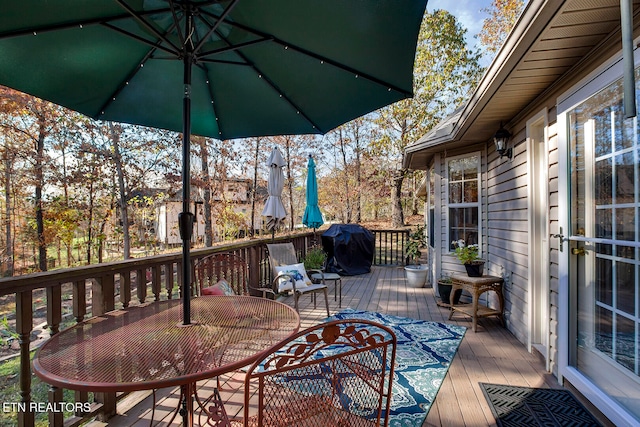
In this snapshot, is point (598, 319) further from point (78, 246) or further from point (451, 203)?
point (78, 246)

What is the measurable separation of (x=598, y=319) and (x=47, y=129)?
856cm

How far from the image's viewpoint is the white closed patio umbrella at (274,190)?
456 centimetres

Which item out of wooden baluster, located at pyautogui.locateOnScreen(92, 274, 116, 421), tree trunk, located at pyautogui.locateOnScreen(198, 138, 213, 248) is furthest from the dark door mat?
tree trunk, located at pyautogui.locateOnScreen(198, 138, 213, 248)

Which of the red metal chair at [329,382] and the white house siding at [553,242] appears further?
the white house siding at [553,242]

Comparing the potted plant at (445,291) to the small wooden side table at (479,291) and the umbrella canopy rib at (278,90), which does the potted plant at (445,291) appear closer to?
the small wooden side table at (479,291)

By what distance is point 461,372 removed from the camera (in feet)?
8.38

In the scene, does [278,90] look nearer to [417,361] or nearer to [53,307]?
[53,307]

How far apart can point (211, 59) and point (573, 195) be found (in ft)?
8.80

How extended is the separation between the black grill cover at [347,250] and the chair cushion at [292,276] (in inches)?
105

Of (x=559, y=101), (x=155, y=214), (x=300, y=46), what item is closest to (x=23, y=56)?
(x=300, y=46)

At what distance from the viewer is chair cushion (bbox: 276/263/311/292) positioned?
13.0 feet

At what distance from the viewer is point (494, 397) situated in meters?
2.19

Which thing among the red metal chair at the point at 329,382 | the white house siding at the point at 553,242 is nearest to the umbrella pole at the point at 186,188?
the red metal chair at the point at 329,382

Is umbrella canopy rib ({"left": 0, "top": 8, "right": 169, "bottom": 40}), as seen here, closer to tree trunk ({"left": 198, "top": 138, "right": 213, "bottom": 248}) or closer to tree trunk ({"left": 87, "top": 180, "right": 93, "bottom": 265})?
tree trunk ({"left": 87, "top": 180, "right": 93, "bottom": 265})
